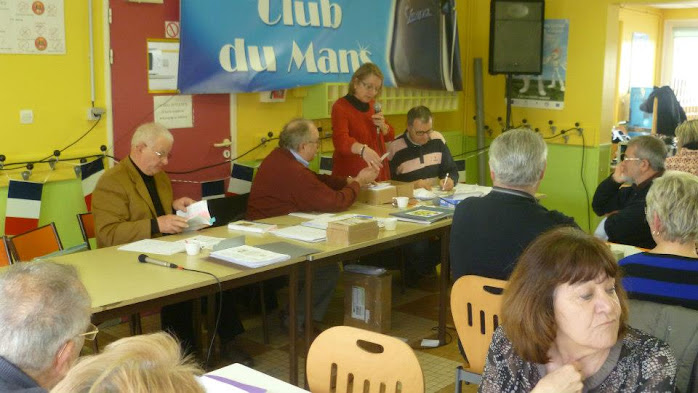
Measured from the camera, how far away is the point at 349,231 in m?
4.23

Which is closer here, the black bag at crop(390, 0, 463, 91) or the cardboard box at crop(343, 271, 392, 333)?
the cardboard box at crop(343, 271, 392, 333)

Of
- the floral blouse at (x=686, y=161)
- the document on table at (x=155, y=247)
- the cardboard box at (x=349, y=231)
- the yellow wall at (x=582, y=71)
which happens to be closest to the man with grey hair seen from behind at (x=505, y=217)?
the cardboard box at (x=349, y=231)

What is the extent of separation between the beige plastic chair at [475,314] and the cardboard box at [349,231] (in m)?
1.07

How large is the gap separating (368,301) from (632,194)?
1721 mm

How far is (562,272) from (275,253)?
195cm

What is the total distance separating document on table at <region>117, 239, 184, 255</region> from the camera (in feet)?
12.9

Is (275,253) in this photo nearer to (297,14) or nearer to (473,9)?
(297,14)

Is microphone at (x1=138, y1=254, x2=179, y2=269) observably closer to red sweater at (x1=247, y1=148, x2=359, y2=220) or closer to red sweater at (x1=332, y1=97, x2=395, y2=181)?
red sweater at (x1=247, y1=148, x2=359, y2=220)

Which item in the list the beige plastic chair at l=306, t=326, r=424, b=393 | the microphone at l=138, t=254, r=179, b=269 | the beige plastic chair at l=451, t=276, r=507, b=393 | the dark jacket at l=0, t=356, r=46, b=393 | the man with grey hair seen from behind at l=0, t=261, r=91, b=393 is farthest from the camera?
the microphone at l=138, t=254, r=179, b=269

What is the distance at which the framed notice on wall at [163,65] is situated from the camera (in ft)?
17.6

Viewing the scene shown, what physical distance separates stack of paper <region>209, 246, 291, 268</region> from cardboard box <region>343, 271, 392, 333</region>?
4.38ft

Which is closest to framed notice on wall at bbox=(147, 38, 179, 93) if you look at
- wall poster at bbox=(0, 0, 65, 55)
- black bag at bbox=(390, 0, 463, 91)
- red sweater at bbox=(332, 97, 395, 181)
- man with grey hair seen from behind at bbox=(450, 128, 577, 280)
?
wall poster at bbox=(0, 0, 65, 55)

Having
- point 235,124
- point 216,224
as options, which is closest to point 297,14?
point 235,124

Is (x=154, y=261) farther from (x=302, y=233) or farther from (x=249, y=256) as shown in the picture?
(x=302, y=233)
